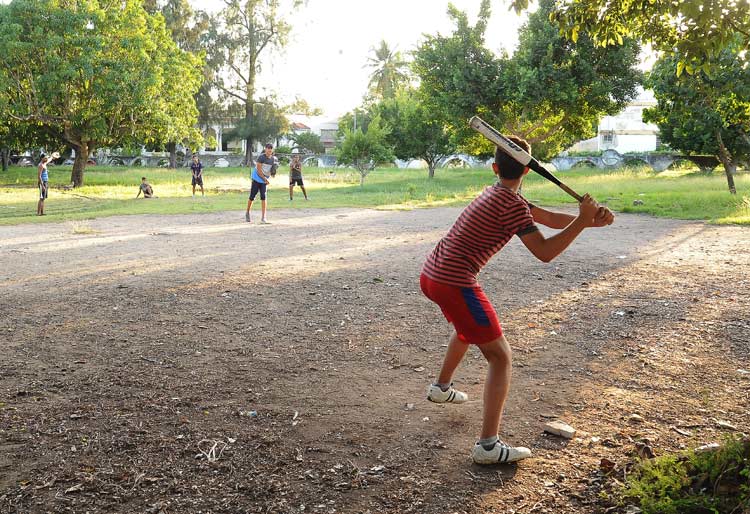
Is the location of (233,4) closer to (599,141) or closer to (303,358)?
(599,141)

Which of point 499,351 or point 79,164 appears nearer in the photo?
point 499,351

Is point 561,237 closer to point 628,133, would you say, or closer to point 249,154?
point 249,154

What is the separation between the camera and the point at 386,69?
7700cm

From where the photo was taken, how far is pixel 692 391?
462cm

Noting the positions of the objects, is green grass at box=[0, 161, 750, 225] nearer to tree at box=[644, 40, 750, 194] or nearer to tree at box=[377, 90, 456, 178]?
tree at box=[644, 40, 750, 194]

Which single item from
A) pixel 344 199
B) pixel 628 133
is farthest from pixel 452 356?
pixel 628 133

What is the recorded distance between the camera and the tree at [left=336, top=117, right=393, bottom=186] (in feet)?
105

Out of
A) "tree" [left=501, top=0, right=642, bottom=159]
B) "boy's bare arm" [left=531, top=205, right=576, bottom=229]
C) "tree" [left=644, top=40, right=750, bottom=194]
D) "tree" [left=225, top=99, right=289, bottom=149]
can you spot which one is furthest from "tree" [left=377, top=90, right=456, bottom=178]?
"boy's bare arm" [left=531, top=205, right=576, bottom=229]

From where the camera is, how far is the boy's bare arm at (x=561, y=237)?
3.42 m

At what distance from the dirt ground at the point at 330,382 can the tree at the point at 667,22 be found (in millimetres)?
2350

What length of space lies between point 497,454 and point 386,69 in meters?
76.8

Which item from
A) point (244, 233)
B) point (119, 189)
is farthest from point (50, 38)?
point (244, 233)

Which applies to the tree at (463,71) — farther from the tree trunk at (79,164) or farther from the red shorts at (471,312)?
the red shorts at (471,312)

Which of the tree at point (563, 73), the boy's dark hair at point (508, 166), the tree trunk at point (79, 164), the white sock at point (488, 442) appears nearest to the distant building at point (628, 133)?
the tree at point (563, 73)
